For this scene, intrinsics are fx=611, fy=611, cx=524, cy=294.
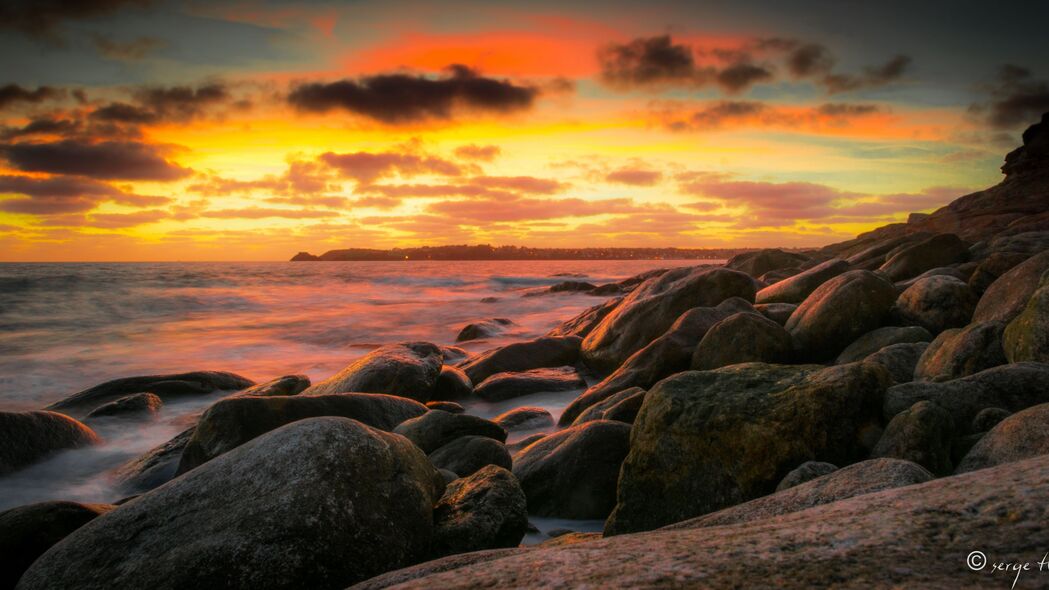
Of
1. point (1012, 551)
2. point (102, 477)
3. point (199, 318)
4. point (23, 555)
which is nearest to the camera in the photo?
point (1012, 551)

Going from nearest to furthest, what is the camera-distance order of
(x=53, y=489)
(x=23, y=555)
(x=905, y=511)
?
(x=905, y=511) < (x=23, y=555) < (x=53, y=489)

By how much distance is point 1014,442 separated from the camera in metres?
3.26

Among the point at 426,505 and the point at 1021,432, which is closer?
the point at 1021,432

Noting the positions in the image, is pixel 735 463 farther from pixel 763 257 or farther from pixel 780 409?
pixel 763 257

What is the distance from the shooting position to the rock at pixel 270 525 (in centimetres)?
306

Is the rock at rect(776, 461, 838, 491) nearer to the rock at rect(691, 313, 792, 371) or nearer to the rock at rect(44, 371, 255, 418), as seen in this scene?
the rock at rect(691, 313, 792, 371)

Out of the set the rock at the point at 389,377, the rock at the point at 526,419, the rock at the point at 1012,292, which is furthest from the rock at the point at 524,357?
the rock at the point at 1012,292

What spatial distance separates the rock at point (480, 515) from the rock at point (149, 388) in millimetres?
8811

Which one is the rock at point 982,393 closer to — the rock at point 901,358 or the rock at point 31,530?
the rock at point 901,358

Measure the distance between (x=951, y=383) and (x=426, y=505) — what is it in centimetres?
374

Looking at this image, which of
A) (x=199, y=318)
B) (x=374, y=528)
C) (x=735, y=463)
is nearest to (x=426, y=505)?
(x=374, y=528)

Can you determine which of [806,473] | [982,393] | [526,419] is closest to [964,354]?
[982,393]

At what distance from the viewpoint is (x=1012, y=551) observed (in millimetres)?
1443

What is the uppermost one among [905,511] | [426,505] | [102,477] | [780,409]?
[905,511]
